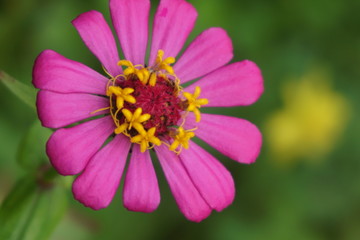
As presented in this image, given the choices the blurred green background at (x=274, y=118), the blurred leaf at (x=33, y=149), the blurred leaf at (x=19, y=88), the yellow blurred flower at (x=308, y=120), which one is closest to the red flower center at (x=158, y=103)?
the blurred leaf at (x=19, y=88)

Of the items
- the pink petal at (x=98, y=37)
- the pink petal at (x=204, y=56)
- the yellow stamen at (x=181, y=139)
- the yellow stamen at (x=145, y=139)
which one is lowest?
the yellow stamen at (x=181, y=139)

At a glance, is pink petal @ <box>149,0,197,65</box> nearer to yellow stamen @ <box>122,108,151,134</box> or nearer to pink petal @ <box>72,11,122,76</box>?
pink petal @ <box>72,11,122,76</box>

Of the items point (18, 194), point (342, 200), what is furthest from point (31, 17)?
point (342, 200)

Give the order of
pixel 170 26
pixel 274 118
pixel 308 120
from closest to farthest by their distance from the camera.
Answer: pixel 170 26, pixel 274 118, pixel 308 120

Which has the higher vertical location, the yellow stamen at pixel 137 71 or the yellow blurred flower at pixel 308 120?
the yellow stamen at pixel 137 71

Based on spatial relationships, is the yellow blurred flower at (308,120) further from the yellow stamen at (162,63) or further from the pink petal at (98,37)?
the pink petal at (98,37)

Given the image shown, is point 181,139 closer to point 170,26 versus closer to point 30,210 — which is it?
point 170,26

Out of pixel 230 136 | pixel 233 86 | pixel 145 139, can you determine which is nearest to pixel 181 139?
pixel 145 139
